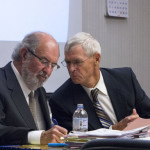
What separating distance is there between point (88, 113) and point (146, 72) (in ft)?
5.86

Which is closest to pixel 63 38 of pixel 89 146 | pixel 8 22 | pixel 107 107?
pixel 8 22

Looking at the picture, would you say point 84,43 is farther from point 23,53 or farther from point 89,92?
point 23,53

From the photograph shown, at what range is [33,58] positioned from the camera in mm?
2621

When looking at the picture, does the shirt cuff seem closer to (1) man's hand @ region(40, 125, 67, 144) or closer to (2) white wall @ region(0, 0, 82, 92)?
(1) man's hand @ region(40, 125, 67, 144)

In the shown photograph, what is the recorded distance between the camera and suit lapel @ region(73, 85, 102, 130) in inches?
114

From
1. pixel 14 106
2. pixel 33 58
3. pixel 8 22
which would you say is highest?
pixel 8 22

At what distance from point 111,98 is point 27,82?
2.61 ft

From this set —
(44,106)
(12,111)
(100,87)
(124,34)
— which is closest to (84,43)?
(100,87)

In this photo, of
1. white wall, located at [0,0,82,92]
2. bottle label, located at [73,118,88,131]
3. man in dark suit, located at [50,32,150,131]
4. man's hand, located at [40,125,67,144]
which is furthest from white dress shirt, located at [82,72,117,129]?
man's hand, located at [40,125,67,144]

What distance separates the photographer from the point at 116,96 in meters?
3.08

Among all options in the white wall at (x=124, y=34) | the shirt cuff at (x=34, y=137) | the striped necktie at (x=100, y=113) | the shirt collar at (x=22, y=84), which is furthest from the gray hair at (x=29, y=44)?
the white wall at (x=124, y=34)

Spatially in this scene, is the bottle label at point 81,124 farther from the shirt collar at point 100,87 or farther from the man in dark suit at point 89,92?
the shirt collar at point 100,87

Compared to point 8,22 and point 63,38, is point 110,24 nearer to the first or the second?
point 63,38

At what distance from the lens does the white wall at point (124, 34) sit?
13.5 feet
